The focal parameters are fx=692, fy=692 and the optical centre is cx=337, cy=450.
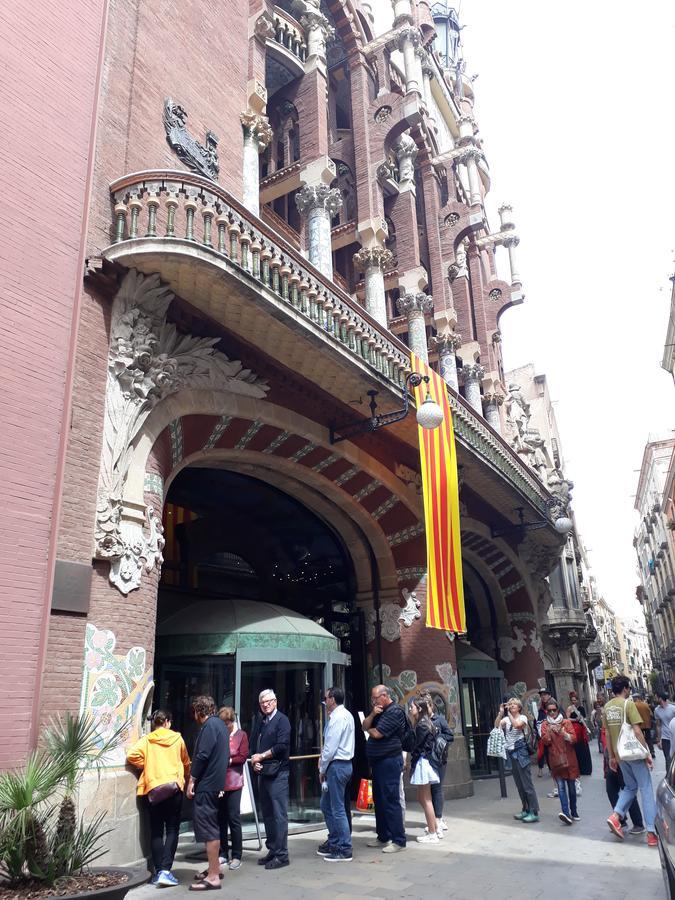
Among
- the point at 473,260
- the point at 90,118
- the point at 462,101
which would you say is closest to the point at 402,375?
the point at 90,118

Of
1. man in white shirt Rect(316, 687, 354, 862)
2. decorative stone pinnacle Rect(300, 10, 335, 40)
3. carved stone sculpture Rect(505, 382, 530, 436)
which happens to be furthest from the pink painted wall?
carved stone sculpture Rect(505, 382, 530, 436)

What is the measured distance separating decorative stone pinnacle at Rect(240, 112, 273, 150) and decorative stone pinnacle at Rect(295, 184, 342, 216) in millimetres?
1731

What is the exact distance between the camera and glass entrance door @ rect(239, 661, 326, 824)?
361 inches

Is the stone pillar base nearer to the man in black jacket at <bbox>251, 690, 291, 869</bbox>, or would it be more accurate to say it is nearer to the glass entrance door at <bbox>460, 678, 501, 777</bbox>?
the man in black jacket at <bbox>251, 690, 291, 869</bbox>

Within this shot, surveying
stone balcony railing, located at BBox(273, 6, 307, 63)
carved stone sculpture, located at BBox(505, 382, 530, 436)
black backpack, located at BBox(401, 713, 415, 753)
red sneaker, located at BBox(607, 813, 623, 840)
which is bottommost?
red sneaker, located at BBox(607, 813, 623, 840)

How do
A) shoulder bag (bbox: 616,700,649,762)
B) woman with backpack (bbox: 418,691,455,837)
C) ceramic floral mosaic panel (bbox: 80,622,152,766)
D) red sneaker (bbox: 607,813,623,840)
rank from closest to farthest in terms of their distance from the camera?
1. ceramic floral mosaic panel (bbox: 80,622,152,766)
2. shoulder bag (bbox: 616,700,649,762)
3. red sneaker (bbox: 607,813,623,840)
4. woman with backpack (bbox: 418,691,455,837)

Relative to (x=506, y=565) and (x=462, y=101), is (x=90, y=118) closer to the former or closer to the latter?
(x=506, y=565)

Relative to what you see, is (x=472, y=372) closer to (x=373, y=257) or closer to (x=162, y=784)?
(x=373, y=257)

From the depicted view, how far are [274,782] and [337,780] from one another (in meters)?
0.67

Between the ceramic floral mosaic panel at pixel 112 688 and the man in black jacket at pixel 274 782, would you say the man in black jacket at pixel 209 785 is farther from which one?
the ceramic floral mosaic panel at pixel 112 688

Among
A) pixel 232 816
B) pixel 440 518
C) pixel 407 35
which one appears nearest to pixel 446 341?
pixel 440 518

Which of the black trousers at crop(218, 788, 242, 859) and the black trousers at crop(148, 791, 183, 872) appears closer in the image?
the black trousers at crop(148, 791, 183, 872)

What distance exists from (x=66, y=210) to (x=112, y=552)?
397 centimetres

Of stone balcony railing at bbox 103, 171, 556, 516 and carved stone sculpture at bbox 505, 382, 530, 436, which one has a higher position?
carved stone sculpture at bbox 505, 382, 530, 436
